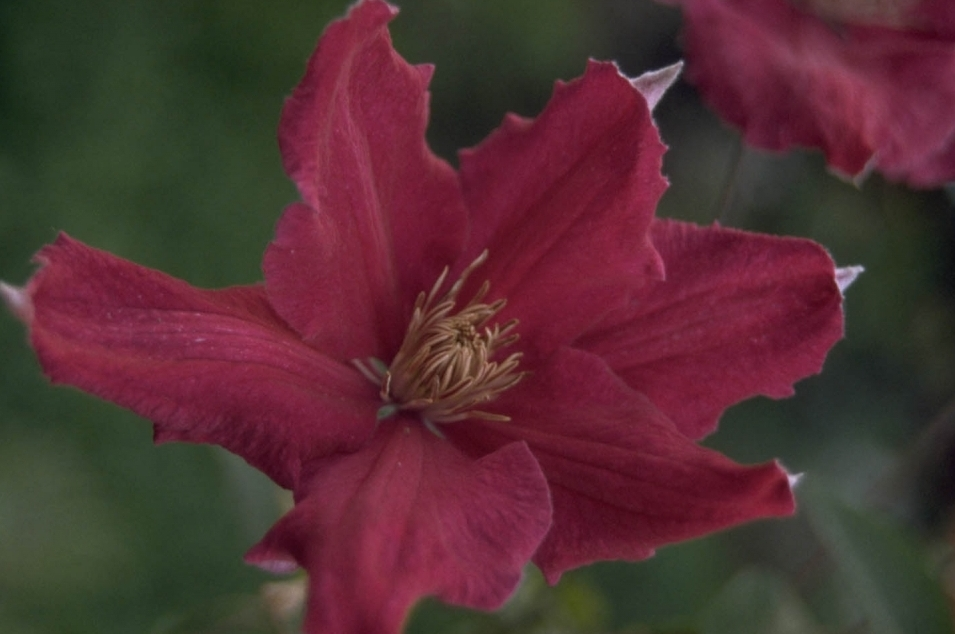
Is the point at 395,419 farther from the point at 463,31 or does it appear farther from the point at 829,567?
the point at 463,31

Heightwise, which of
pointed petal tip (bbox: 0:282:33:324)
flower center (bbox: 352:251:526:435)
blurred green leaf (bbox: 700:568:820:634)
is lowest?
blurred green leaf (bbox: 700:568:820:634)

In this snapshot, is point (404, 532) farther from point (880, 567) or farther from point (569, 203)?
point (880, 567)

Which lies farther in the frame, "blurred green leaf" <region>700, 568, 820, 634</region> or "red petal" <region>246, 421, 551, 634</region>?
"blurred green leaf" <region>700, 568, 820, 634</region>

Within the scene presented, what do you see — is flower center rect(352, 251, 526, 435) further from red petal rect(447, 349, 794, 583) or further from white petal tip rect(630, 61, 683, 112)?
white petal tip rect(630, 61, 683, 112)

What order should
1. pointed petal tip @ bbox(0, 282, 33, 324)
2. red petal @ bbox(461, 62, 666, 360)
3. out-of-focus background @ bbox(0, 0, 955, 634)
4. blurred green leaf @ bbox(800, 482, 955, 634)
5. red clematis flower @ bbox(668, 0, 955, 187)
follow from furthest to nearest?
1. out-of-focus background @ bbox(0, 0, 955, 634)
2. blurred green leaf @ bbox(800, 482, 955, 634)
3. red clematis flower @ bbox(668, 0, 955, 187)
4. red petal @ bbox(461, 62, 666, 360)
5. pointed petal tip @ bbox(0, 282, 33, 324)

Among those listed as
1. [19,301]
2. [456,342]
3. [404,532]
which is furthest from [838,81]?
[19,301]

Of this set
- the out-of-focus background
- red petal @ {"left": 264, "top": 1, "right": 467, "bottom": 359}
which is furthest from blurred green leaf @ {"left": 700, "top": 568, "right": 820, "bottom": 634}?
red petal @ {"left": 264, "top": 1, "right": 467, "bottom": 359}
